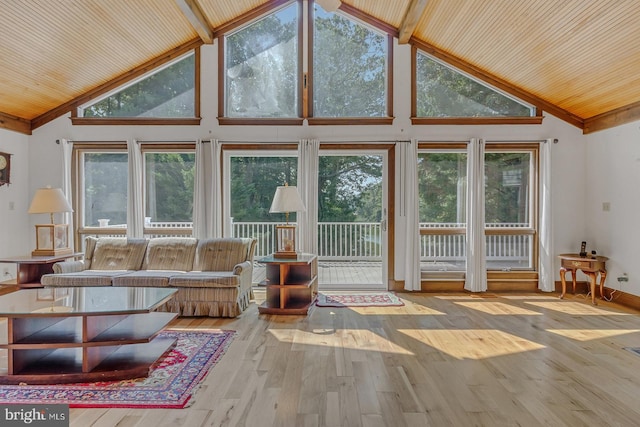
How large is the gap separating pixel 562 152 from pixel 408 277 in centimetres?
287

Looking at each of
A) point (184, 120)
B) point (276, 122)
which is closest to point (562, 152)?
point (276, 122)

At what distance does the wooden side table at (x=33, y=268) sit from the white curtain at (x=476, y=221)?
5436mm

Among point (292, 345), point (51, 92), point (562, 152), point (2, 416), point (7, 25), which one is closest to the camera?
point (2, 416)

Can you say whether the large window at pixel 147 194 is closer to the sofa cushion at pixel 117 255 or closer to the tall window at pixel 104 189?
the tall window at pixel 104 189

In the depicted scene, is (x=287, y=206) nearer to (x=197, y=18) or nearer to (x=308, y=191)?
(x=308, y=191)

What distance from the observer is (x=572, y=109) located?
219 inches

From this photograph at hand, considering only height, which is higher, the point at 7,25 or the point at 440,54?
the point at 440,54

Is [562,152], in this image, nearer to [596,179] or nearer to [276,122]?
[596,179]

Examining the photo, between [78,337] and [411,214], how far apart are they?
4.25 m

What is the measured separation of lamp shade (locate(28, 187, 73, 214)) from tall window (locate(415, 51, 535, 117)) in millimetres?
4935

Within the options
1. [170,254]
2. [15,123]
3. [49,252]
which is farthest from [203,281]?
[15,123]

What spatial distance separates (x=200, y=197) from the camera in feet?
18.7

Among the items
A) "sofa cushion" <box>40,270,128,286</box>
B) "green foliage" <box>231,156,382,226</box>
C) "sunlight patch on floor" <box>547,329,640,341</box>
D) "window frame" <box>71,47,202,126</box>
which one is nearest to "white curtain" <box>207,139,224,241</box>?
"green foliage" <box>231,156,382,226</box>

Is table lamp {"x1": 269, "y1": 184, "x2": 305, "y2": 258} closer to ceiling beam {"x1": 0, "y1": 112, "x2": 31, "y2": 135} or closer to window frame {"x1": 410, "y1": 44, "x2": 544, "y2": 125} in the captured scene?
window frame {"x1": 410, "y1": 44, "x2": 544, "y2": 125}
